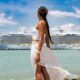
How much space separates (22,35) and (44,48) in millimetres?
109656

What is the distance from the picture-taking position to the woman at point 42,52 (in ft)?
17.7

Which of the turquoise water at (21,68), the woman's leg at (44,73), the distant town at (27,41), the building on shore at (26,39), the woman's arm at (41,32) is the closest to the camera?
the woman's arm at (41,32)

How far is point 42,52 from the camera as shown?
17.9 feet

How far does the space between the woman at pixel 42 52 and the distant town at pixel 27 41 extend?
9381 centimetres

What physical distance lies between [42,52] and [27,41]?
102221 millimetres

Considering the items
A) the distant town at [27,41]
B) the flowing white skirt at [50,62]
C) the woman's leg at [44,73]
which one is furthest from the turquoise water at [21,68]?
the distant town at [27,41]

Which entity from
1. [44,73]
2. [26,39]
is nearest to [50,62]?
[44,73]

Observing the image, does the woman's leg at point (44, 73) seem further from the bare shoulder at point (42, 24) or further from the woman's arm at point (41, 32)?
the bare shoulder at point (42, 24)

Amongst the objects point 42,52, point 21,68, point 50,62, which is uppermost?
point 42,52

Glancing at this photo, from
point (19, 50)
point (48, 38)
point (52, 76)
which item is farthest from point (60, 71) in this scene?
point (19, 50)

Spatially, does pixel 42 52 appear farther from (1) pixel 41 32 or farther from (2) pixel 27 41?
(2) pixel 27 41

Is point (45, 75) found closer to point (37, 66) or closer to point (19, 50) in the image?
point (37, 66)

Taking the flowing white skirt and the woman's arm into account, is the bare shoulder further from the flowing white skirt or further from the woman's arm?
the flowing white skirt

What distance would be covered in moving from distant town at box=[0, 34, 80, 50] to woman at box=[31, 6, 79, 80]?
93813 millimetres
